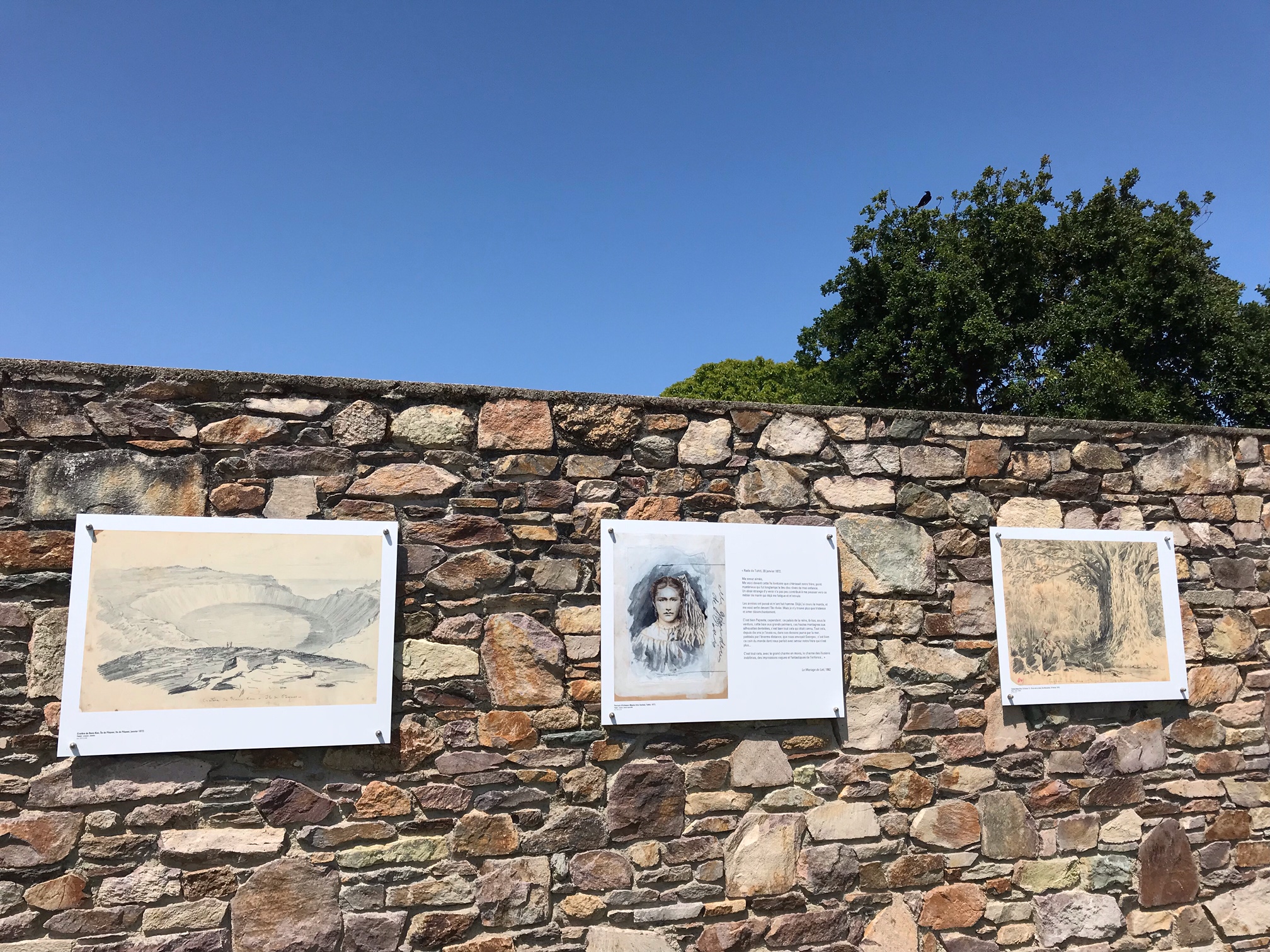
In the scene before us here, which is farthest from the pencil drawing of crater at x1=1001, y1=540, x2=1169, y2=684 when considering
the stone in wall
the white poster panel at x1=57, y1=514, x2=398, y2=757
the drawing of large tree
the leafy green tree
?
the leafy green tree

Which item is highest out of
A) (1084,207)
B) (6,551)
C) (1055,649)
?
(1084,207)

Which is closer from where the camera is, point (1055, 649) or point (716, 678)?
point (716, 678)

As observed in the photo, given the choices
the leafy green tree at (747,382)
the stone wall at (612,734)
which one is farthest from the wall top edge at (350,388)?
the leafy green tree at (747,382)

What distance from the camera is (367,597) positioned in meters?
3.16

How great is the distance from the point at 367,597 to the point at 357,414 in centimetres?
68

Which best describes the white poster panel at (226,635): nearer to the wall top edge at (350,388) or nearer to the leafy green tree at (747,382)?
the wall top edge at (350,388)

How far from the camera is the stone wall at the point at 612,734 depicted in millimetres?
2953

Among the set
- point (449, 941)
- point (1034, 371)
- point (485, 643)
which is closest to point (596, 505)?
point (485, 643)

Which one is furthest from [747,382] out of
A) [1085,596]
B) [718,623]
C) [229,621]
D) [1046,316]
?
[229,621]

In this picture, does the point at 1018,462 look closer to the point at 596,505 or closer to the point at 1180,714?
the point at 1180,714

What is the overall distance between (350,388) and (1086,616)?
132 inches

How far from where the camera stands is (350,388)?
3.28 m

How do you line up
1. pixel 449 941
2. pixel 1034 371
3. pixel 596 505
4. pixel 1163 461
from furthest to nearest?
pixel 1034 371
pixel 1163 461
pixel 596 505
pixel 449 941

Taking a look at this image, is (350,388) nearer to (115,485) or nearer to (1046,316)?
(115,485)
